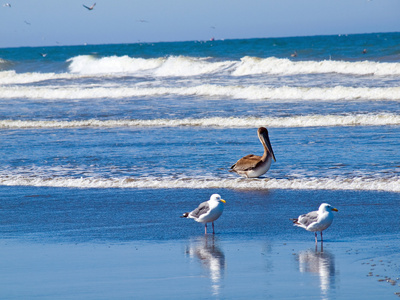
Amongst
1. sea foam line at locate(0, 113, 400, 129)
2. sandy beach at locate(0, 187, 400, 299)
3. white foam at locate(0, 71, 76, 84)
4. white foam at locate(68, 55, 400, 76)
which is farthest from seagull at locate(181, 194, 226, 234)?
white foam at locate(0, 71, 76, 84)

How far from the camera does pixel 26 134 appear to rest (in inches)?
722

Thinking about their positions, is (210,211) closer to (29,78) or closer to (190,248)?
(190,248)

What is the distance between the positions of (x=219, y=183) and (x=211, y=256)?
3.96 m

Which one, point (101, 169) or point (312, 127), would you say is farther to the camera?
point (312, 127)

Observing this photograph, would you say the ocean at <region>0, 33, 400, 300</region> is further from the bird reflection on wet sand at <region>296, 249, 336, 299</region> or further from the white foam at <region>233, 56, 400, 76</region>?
the white foam at <region>233, 56, 400, 76</region>

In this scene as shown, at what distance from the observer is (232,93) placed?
2827 centimetres

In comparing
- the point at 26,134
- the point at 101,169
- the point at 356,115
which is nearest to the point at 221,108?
the point at 356,115

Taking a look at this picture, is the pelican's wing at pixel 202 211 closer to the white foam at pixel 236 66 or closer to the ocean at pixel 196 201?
the ocean at pixel 196 201

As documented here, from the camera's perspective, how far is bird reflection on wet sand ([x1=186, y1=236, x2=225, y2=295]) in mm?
5860

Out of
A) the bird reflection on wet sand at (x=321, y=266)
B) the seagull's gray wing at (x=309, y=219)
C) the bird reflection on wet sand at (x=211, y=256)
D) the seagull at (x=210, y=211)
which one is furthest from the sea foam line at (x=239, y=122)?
the bird reflection on wet sand at (x=321, y=266)

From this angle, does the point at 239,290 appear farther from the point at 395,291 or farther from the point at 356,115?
the point at 356,115

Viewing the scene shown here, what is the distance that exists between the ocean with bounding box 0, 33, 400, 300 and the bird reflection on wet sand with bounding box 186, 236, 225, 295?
2 cm

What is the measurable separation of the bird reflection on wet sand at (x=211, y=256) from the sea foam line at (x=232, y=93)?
17.5 m

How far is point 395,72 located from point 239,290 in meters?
31.0
